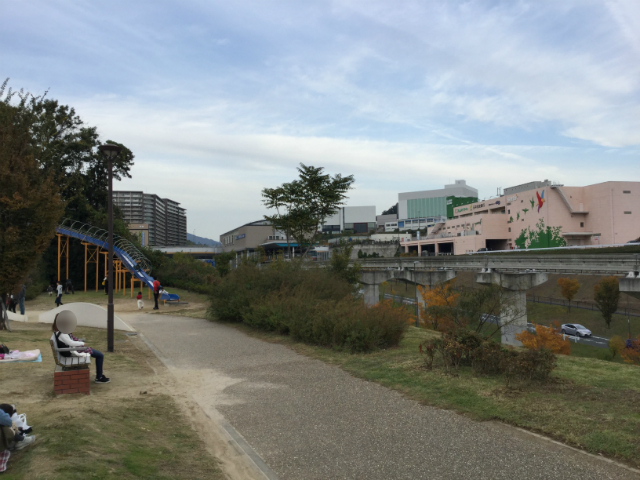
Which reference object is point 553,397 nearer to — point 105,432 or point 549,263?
point 105,432

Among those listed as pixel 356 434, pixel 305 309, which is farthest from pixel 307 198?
pixel 356 434

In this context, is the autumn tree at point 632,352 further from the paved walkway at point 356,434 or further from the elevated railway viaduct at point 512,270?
the paved walkway at point 356,434

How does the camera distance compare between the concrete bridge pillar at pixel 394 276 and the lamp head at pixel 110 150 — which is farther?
the concrete bridge pillar at pixel 394 276

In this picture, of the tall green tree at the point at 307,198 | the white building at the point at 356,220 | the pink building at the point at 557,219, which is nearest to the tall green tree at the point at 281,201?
the tall green tree at the point at 307,198

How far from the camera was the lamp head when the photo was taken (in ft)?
41.2

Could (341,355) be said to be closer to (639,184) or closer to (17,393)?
(17,393)

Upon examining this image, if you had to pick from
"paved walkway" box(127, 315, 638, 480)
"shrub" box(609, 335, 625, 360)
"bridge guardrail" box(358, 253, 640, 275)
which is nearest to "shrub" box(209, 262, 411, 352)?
"paved walkway" box(127, 315, 638, 480)

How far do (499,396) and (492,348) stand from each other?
176 cm

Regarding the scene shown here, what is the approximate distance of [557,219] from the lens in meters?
71.2

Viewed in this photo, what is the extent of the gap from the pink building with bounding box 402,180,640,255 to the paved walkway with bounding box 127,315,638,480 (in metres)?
68.0

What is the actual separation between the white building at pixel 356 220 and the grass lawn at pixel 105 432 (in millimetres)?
146982

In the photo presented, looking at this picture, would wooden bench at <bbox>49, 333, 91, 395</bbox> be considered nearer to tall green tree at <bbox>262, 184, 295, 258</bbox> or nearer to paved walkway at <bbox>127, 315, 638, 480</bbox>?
paved walkway at <bbox>127, 315, 638, 480</bbox>

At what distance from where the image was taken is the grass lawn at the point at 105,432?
14.7ft

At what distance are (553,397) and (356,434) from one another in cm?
315
